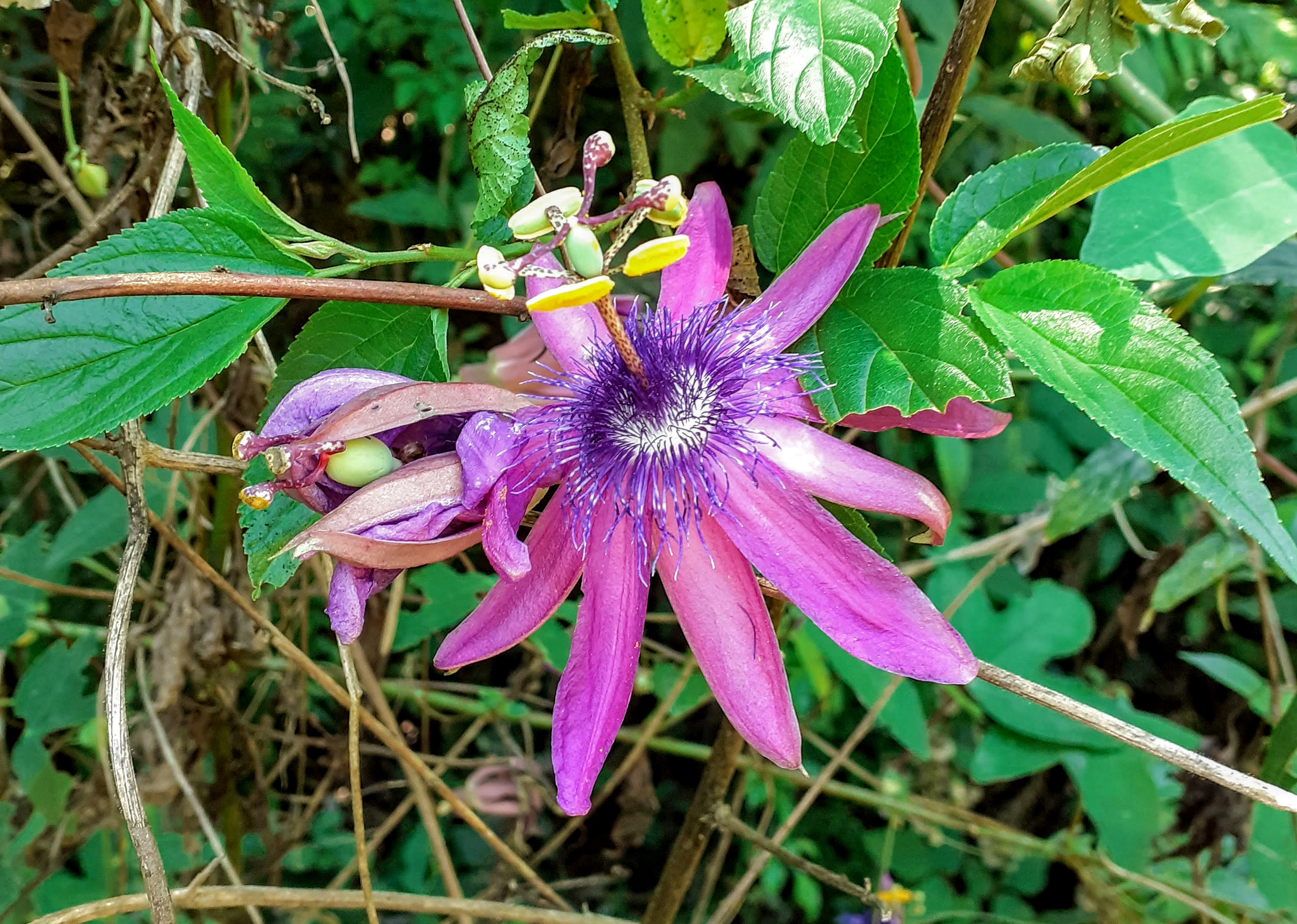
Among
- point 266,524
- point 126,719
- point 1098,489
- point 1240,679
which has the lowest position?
point 1240,679

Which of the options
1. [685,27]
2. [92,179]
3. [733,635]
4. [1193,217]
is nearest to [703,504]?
[733,635]

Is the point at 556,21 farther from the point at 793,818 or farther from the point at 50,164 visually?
the point at 793,818

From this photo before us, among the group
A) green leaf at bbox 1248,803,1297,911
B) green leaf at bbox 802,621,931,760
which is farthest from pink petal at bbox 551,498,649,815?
green leaf at bbox 1248,803,1297,911

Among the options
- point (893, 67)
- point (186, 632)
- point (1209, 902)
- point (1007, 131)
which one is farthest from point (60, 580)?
point (1209, 902)

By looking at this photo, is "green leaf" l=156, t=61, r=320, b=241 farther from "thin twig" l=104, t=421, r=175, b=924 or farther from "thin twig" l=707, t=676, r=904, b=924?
"thin twig" l=707, t=676, r=904, b=924

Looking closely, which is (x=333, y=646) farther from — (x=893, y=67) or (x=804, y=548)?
(x=893, y=67)

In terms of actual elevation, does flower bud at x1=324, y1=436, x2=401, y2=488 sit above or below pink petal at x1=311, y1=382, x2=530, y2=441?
below
